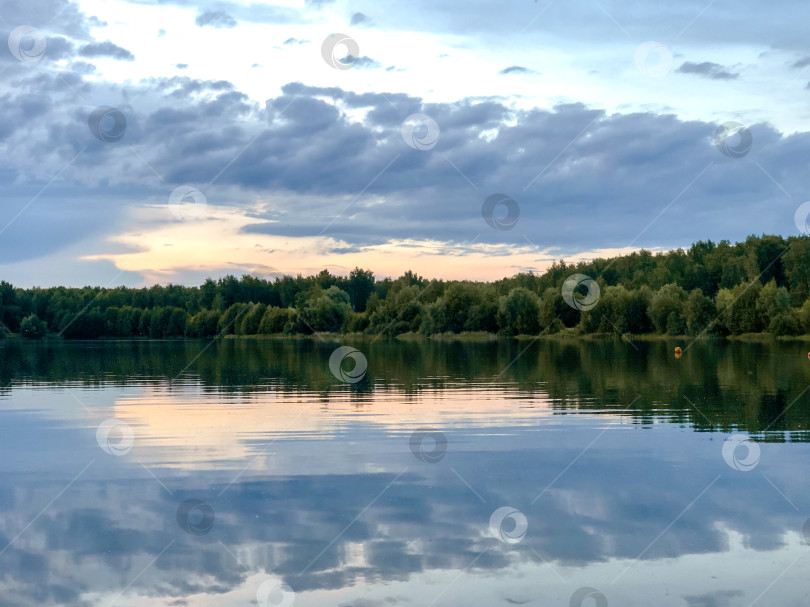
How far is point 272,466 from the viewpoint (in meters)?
19.6

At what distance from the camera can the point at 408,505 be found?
15.7 metres

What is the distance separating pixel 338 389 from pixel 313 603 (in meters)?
31.2

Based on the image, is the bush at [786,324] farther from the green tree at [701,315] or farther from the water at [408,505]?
the water at [408,505]

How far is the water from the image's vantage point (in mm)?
11367

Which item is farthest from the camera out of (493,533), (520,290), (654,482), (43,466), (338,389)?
(520,290)

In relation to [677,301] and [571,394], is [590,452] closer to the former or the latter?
[571,394]

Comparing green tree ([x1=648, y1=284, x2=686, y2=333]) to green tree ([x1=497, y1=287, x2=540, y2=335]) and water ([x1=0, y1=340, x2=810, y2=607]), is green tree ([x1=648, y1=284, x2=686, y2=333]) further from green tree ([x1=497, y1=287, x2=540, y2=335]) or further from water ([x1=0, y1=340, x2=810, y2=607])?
water ([x1=0, y1=340, x2=810, y2=607])

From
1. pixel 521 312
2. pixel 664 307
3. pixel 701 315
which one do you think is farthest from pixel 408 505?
pixel 521 312

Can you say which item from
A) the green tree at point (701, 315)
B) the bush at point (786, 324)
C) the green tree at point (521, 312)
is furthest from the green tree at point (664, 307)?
the green tree at point (521, 312)

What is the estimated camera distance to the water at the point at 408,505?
1137cm

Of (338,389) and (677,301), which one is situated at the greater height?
(677,301)

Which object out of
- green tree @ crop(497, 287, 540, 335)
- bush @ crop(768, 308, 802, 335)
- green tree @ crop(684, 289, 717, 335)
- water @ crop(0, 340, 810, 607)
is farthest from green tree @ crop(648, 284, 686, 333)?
water @ crop(0, 340, 810, 607)

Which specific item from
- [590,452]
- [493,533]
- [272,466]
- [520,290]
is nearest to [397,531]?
[493,533]

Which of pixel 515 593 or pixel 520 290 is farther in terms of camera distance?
pixel 520 290
